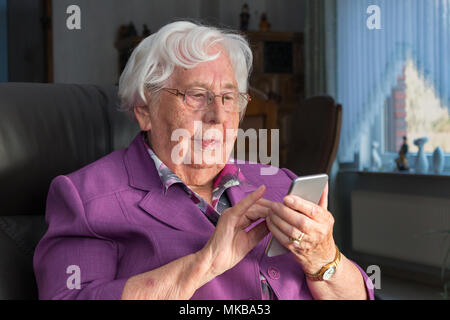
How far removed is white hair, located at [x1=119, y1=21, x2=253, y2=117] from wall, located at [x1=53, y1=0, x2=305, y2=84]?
13.3 feet

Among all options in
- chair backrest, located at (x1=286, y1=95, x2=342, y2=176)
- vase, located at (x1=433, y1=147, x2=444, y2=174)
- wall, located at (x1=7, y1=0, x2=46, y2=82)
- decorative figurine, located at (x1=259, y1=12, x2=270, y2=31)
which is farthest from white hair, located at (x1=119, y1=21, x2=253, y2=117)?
decorative figurine, located at (x1=259, y1=12, x2=270, y2=31)

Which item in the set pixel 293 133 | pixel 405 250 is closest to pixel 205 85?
pixel 293 133

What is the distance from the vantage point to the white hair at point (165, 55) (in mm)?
1211

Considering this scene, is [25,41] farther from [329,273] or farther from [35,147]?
[329,273]

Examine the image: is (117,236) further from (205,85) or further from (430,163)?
(430,163)

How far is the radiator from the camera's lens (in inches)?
129

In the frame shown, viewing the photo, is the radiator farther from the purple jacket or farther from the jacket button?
the jacket button

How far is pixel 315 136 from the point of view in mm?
2455

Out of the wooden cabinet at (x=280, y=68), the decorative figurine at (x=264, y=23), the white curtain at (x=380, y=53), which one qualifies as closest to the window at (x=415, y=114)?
the white curtain at (x=380, y=53)

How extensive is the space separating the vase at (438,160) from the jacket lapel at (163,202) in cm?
269

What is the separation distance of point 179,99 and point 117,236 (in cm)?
38

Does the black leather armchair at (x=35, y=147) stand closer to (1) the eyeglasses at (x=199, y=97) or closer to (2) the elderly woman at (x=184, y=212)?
(2) the elderly woman at (x=184, y=212)

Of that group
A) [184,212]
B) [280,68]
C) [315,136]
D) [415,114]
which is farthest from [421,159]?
[184,212]
